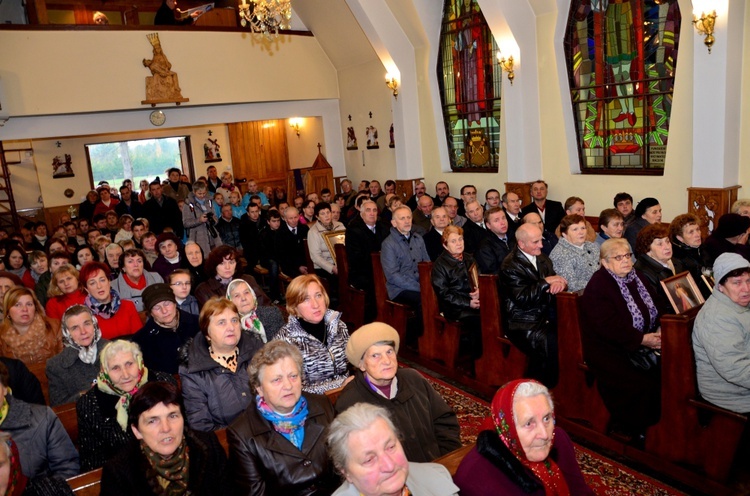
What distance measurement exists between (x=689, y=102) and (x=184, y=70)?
8.52 metres

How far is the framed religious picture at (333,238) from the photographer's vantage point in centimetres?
709

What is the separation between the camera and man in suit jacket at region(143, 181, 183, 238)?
10148mm

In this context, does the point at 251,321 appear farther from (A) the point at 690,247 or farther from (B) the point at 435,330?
(A) the point at 690,247

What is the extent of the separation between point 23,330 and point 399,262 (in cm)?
310

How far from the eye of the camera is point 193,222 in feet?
27.7

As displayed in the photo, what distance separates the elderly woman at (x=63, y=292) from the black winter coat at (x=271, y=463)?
2851 mm

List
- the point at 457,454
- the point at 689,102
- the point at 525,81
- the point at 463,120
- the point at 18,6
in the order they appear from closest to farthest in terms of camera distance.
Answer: the point at 457,454
the point at 689,102
the point at 525,81
the point at 463,120
the point at 18,6

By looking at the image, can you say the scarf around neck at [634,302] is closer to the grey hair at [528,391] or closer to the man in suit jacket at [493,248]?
the man in suit jacket at [493,248]

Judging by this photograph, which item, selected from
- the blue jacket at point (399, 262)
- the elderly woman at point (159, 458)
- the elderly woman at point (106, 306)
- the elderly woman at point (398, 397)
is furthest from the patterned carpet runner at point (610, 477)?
the elderly woman at point (106, 306)

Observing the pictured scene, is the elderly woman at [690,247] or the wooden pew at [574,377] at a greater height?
the elderly woman at [690,247]

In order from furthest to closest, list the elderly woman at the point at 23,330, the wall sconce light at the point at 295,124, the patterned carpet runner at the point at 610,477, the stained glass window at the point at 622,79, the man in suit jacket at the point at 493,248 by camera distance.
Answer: the wall sconce light at the point at 295,124 < the stained glass window at the point at 622,79 < the man in suit jacket at the point at 493,248 < the elderly woman at the point at 23,330 < the patterned carpet runner at the point at 610,477

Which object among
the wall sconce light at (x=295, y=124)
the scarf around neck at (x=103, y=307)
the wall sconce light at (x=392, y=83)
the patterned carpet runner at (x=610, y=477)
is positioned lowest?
the patterned carpet runner at (x=610, y=477)

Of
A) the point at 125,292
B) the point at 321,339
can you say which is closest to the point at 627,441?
the point at 321,339

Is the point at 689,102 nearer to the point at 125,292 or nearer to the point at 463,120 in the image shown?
the point at 463,120
